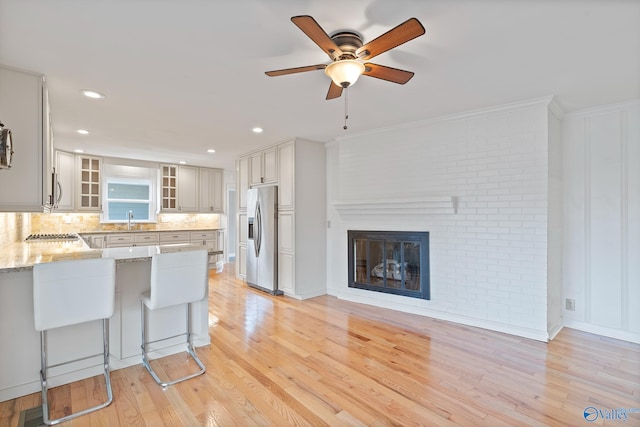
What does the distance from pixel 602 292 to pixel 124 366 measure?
4544 mm

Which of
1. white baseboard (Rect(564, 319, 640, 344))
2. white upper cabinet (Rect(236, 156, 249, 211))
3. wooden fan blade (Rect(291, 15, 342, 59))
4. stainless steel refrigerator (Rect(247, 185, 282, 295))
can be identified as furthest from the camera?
white upper cabinet (Rect(236, 156, 249, 211))

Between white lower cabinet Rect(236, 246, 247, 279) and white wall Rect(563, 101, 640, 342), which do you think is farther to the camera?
white lower cabinet Rect(236, 246, 247, 279)

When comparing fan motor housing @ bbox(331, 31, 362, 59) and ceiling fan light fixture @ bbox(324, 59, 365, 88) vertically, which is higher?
fan motor housing @ bbox(331, 31, 362, 59)

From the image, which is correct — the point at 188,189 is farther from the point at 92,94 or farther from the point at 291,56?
the point at 291,56

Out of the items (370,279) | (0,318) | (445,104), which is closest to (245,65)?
(445,104)

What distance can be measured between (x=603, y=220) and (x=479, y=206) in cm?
120

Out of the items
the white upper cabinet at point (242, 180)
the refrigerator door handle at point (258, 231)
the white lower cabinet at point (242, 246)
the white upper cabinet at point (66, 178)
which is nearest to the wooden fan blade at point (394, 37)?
the refrigerator door handle at point (258, 231)

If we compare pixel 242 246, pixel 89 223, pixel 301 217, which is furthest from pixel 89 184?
pixel 301 217

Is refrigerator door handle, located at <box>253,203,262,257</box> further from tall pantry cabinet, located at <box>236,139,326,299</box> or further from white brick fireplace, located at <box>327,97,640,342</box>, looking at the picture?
white brick fireplace, located at <box>327,97,640,342</box>

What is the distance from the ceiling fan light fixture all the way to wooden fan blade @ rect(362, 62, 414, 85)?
0.31 ft

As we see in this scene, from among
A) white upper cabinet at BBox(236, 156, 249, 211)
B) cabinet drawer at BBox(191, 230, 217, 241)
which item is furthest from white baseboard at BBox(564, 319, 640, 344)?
cabinet drawer at BBox(191, 230, 217, 241)

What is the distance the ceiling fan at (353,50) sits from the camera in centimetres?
162

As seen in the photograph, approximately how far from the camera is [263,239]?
5.05 metres

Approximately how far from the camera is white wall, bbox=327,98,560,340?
3123 millimetres
